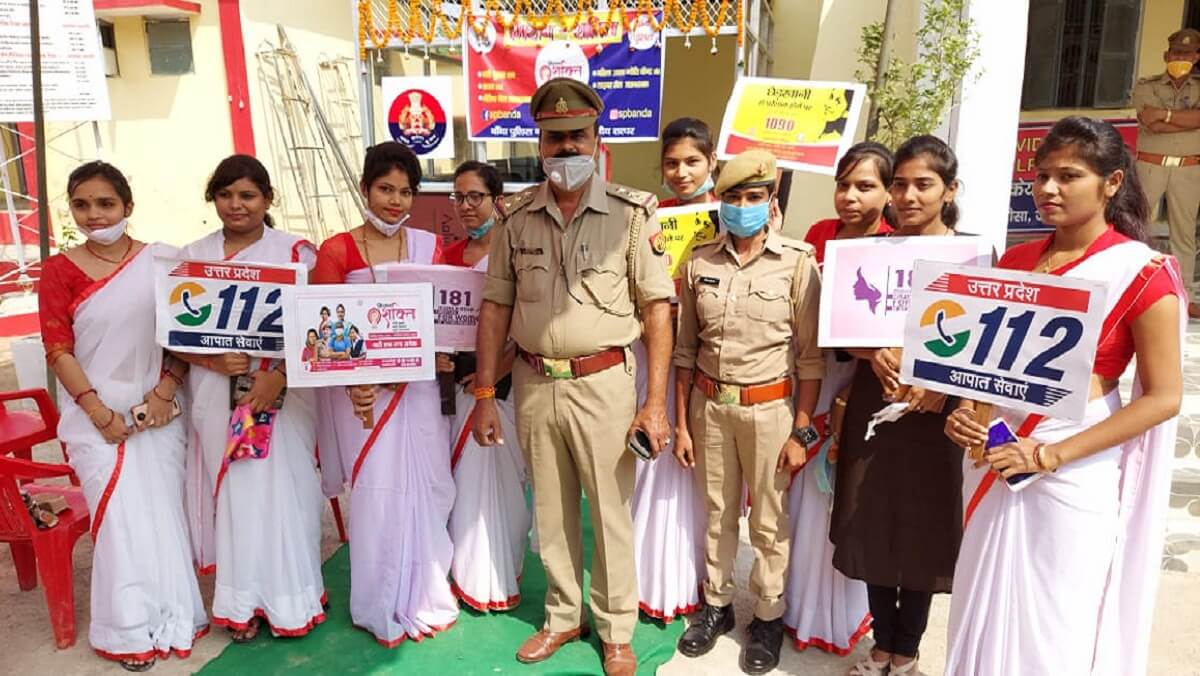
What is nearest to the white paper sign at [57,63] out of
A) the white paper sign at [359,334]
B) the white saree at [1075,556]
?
the white paper sign at [359,334]

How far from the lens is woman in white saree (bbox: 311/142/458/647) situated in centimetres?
297

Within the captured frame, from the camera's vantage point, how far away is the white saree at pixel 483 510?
3.27m

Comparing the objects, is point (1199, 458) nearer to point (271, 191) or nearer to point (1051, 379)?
point (1051, 379)

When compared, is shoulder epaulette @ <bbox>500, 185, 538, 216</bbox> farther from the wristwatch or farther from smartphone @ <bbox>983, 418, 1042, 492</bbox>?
smartphone @ <bbox>983, 418, 1042, 492</bbox>

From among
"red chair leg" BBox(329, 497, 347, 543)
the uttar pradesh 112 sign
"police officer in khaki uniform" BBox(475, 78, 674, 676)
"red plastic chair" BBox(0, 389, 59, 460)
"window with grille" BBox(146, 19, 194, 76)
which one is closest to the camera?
the uttar pradesh 112 sign

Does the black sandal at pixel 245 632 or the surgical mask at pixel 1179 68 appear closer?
the black sandal at pixel 245 632

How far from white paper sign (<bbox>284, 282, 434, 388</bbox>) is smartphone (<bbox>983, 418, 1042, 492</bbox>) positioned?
1871 mm

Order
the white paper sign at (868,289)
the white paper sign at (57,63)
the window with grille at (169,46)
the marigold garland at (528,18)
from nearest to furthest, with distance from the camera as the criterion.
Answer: the white paper sign at (868,289)
the marigold garland at (528,18)
the white paper sign at (57,63)
the window with grille at (169,46)

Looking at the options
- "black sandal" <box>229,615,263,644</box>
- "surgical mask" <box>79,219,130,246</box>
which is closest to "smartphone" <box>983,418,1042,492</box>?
"black sandal" <box>229,615,263,644</box>

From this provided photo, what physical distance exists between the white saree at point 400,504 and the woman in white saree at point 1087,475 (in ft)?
6.41

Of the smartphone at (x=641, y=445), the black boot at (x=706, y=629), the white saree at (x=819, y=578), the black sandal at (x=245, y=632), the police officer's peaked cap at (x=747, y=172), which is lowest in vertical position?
the black sandal at (x=245, y=632)

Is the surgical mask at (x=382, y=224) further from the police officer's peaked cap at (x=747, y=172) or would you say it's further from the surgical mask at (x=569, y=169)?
the police officer's peaked cap at (x=747, y=172)

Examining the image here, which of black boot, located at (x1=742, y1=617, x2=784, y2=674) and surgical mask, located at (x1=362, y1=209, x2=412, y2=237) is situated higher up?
surgical mask, located at (x1=362, y1=209, x2=412, y2=237)

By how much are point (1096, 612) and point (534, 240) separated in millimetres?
2061
